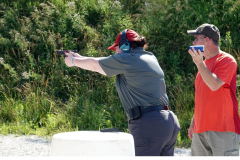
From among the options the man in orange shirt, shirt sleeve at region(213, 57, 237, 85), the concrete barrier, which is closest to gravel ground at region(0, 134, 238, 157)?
the man in orange shirt

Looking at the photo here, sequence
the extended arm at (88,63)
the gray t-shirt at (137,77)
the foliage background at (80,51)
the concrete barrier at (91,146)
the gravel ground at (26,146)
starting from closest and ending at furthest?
the concrete barrier at (91,146), the gray t-shirt at (137,77), the extended arm at (88,63), the gravel ground at (26,146), the foliage background at (80,51)

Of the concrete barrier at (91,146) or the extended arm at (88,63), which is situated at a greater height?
the extended arm at (88,63)

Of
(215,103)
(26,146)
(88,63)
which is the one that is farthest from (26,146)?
(215,103)

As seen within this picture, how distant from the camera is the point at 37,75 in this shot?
8625 mm

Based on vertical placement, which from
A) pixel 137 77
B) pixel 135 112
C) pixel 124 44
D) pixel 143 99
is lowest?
pixel 135 112

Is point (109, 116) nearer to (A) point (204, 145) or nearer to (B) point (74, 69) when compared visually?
(B) point (74, 69)

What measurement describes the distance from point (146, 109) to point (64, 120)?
13.6ft

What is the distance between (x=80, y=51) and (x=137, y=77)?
18.9 ft

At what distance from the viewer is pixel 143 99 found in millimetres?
3590

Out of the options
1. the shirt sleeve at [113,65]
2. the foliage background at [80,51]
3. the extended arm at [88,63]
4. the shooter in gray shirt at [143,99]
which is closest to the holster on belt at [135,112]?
the shooter in gray shirt at [143,99]

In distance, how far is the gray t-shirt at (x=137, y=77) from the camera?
360cm

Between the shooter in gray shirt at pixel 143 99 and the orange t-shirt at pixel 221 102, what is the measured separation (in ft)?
1.10

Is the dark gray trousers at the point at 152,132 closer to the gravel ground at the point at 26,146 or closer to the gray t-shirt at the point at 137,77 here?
the gray t-shirt at the point at 137,77

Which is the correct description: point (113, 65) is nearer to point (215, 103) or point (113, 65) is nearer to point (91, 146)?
point (215, 103)
